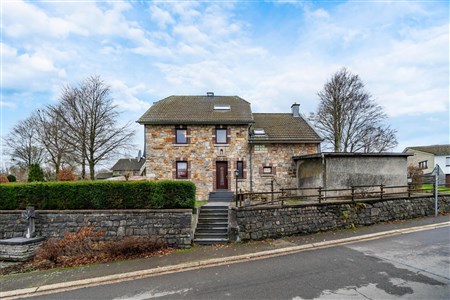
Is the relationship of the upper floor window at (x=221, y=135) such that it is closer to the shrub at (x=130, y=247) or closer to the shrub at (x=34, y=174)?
the shrub at (x=130, y=247)

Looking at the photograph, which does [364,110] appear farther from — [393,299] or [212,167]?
[393,299]

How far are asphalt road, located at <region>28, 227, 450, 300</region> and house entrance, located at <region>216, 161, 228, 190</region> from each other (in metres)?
9.58

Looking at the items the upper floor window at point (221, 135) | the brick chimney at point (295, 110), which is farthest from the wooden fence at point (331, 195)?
the brick chimney at point (295, 110)

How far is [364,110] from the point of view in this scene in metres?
24.5

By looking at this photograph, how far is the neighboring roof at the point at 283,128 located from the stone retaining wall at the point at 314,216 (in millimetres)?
6386

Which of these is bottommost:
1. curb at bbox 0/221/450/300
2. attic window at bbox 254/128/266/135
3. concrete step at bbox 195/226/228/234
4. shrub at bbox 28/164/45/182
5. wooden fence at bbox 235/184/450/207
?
curb at bbox 0/221/450/300

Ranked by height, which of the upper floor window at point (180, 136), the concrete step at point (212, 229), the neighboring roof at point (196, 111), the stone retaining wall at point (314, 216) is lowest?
the concrete step at point (212, 229)

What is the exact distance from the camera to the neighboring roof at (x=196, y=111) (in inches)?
664

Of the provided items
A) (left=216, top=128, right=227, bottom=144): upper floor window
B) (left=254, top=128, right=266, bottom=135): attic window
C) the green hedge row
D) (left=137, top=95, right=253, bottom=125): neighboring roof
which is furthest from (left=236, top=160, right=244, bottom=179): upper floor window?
the green hedge row

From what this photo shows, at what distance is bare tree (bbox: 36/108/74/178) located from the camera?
22.9 m

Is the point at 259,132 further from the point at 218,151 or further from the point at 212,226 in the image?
the point at 212,226

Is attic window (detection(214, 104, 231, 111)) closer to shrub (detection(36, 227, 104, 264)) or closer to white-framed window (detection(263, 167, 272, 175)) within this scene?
white-framed window (detection(263, 167, 272, 175))

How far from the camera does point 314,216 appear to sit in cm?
1057

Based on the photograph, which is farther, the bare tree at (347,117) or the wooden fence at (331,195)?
the bare tree at (347,117)
